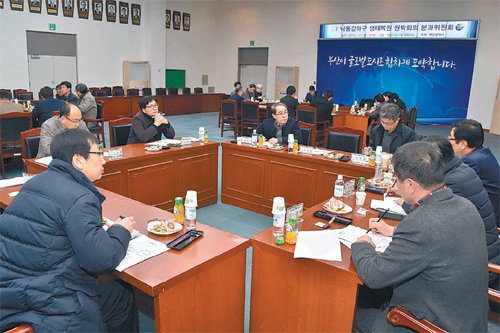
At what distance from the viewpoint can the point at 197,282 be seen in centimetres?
181

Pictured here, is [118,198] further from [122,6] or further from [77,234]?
[122,6]

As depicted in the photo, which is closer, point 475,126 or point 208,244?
point 208,244

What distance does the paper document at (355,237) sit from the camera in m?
1.98

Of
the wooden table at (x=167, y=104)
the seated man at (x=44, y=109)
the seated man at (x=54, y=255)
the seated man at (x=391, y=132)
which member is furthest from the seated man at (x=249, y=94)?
the seated man at (x=54, y=255)

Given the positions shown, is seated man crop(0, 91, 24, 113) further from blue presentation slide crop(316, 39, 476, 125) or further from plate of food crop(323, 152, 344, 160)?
blue presentation slide crop(316, 39, 476, 125)

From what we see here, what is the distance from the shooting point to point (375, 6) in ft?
37.5

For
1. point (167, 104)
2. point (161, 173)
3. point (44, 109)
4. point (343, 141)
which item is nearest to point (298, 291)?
point (161, 173)

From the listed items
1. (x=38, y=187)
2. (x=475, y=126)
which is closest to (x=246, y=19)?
(x=475, y=126)

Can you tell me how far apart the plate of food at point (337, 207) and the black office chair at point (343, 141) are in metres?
1.93

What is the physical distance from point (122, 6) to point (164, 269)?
11943 mm

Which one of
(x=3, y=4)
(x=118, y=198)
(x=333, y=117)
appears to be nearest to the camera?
(x=118, y=198)

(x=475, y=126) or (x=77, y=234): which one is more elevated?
(x=475, y=126)

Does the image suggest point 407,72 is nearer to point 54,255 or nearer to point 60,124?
point 60,124

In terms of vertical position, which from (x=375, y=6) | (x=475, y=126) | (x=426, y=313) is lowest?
(x=426, y=313)
